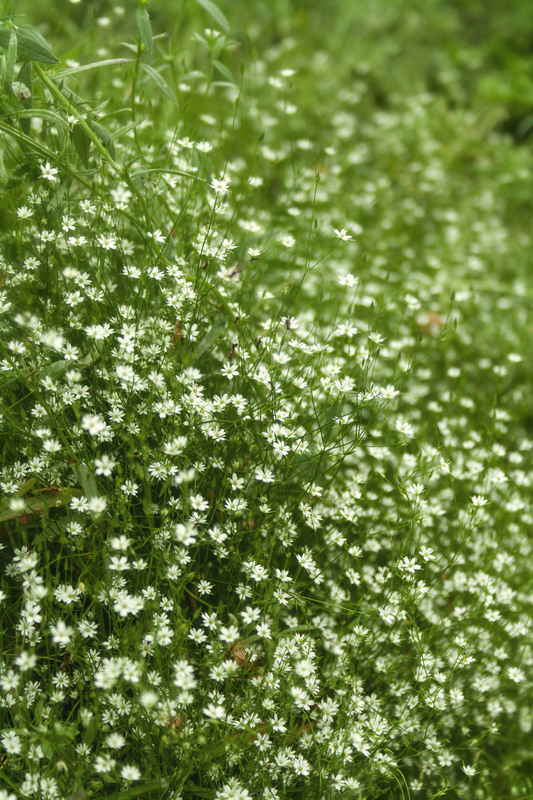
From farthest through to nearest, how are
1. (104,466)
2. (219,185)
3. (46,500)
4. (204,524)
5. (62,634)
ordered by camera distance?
(219,185) < (204,524) < (46,500) < (104,466) < (62,634)

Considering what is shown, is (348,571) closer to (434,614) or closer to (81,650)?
(434,614)

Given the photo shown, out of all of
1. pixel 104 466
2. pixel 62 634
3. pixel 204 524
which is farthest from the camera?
pixel 204 524

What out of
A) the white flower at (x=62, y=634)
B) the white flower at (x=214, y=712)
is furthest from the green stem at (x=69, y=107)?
the white flower at (x=214, y=712)

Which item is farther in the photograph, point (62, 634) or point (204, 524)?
point (204, 524)

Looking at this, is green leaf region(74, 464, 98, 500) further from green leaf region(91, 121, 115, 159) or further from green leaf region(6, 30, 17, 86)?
green leaf region(6, 30, 17, 86)

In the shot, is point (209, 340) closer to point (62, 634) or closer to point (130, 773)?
point (62, 634)

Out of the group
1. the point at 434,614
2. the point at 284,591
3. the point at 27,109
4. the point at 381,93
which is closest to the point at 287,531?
the point at 284,591

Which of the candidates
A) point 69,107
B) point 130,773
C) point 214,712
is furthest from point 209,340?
point 130,773

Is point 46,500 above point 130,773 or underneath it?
above

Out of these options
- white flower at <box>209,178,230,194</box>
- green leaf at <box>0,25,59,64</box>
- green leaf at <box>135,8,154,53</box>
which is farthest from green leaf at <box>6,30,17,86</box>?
white flower at <box>209,178,230,194</box>
